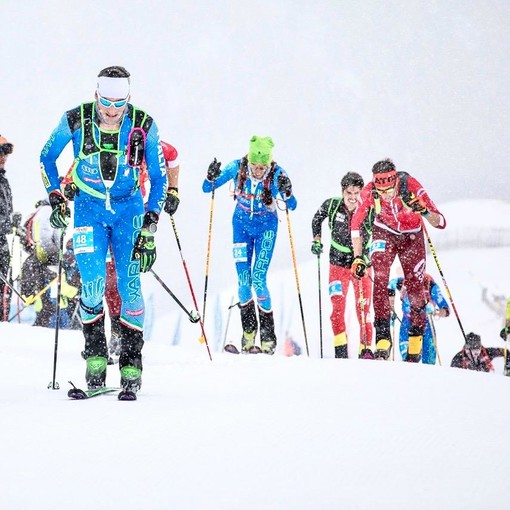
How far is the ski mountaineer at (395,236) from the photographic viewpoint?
303 inches

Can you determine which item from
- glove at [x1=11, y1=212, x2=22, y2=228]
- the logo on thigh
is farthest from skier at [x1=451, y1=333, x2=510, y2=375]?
the logo on thigh

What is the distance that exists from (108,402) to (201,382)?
133cm

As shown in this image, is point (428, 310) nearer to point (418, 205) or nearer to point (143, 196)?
point (418, 205)

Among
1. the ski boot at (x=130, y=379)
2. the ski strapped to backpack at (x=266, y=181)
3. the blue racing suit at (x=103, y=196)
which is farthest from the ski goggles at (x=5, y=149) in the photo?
the ski boot at (x=130, y=379)

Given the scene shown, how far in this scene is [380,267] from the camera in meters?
7.82

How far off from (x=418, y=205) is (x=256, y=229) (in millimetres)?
1693

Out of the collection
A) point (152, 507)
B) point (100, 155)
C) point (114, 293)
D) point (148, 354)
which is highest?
point (100, 155)

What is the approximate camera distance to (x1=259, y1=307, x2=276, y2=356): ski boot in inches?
337

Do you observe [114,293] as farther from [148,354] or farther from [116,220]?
[116,220]

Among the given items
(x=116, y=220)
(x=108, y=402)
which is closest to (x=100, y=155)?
(x=116, y=220)

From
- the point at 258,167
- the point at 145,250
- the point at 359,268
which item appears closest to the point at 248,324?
the point at 359,268

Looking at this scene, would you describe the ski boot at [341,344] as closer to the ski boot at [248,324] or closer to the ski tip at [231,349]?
the ski boot at [248,324]

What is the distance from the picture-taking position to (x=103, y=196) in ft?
16.5

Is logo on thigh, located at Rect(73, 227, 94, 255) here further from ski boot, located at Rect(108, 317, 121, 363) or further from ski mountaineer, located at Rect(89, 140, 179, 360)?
ski boot, located at Rect(108, 317, 121, 363)
